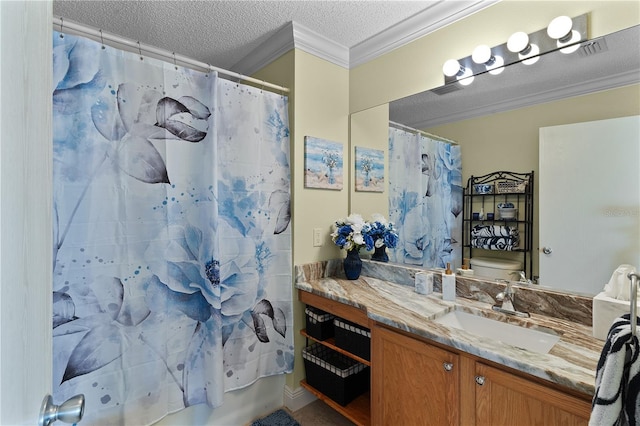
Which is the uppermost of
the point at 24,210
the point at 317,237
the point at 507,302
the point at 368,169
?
the point at 368,169

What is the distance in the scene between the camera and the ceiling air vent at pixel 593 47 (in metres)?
1.28

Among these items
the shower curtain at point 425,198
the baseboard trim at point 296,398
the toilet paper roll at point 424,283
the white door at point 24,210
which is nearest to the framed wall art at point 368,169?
the shower curtain at point 425,198

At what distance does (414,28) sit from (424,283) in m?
1.52

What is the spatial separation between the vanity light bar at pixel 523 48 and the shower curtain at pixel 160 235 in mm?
1084

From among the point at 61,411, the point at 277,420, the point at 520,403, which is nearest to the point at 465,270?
the point at 520,403

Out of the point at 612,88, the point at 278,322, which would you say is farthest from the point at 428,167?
the point at 278,322

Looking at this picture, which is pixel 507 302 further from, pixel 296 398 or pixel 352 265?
pixel 296 398

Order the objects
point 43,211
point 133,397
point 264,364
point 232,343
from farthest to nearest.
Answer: point 264,364, point 232,343, point 133,397, point 43,211

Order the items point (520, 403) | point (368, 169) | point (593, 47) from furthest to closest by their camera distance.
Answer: point (368, 169) < point (593, 47) < point (520, 403)

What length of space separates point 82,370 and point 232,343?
69 centimetres

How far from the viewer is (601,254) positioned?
1.29m

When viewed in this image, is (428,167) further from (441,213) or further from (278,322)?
(278,322)

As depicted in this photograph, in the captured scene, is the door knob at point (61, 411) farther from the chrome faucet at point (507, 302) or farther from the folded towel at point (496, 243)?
the folded towel at point (496, 243)

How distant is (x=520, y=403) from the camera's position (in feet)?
3.35
